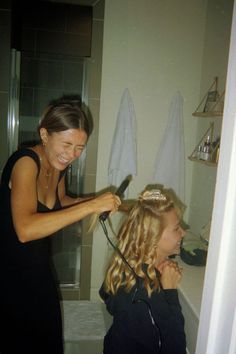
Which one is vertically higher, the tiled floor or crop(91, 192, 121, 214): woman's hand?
crop(91, 192, 121, 214): woman's hand

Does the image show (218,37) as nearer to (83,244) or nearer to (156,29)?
(156,29)

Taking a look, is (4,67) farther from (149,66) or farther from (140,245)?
(140,245)

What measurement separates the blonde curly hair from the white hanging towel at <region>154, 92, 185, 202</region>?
0.95 metres

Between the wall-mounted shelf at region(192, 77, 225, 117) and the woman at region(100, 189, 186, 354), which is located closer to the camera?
the woman at region(100, 189, 186, 354)

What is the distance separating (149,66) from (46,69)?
76 cm

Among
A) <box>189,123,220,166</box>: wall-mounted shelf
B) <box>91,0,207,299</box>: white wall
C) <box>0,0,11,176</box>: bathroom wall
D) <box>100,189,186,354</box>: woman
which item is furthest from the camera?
<box>91,0,207,299</box>: white wall

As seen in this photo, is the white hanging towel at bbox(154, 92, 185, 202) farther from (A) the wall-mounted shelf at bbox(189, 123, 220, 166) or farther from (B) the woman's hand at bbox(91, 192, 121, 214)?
(B) the woman's hand at bbox(91, 192, 121, 214)

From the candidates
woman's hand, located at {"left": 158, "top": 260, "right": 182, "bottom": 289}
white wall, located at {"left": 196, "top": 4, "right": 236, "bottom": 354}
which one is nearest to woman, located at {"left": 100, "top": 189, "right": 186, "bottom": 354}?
woman's hand, located at {"left": 158, "top": 260, "right": 182, "bottom": 289}

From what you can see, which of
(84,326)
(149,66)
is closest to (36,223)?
(84,326)

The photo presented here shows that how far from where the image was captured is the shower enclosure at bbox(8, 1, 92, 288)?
213 centimetres

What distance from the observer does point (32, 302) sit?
1223 mm

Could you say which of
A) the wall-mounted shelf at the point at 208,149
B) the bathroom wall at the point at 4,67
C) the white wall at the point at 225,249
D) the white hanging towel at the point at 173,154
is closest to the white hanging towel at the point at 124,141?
the white hanging towel at the point at 173,154

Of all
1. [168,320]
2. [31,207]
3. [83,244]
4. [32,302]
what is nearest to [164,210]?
[168,320]

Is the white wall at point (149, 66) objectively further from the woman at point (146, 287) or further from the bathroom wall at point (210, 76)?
the woman at point (146, 287)
